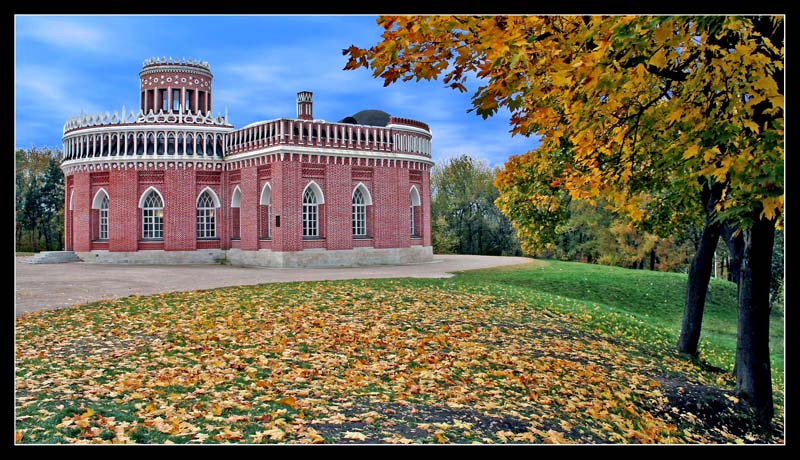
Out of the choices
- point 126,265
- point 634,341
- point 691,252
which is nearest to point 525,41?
point 634,341

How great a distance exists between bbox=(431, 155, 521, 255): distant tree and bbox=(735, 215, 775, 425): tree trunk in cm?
3644

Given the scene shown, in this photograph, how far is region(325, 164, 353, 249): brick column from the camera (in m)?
26.5

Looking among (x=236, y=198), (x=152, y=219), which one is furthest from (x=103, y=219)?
(x=236, y=198)

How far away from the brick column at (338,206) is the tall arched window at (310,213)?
56 cm

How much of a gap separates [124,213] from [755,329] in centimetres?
2709

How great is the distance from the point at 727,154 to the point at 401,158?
23.2 m

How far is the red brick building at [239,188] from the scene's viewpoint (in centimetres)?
2636

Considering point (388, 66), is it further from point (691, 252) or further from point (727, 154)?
point (691, 252)

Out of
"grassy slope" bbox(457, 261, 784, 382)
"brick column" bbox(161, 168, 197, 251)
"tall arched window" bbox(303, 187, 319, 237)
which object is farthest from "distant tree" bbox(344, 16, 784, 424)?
"brick column" bbox(161, 168, 197, 251)

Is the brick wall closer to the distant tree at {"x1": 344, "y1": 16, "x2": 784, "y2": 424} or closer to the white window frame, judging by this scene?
the white window frame

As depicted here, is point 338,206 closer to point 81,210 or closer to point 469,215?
point 81,210

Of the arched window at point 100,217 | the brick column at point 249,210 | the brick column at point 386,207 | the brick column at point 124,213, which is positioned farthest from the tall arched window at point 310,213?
the arched window at point 100,217

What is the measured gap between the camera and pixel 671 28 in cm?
514

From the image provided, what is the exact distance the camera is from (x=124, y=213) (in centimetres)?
2798
